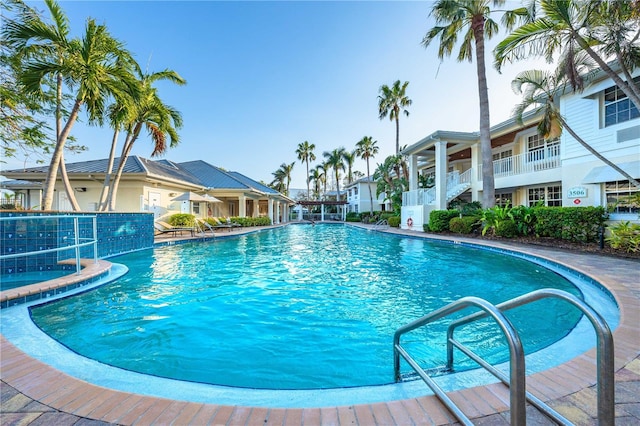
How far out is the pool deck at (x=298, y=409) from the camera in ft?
6.37

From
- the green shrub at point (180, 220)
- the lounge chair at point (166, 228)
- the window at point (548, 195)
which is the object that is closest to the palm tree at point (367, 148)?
the window at point (548, 195)

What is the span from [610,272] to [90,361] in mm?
9797

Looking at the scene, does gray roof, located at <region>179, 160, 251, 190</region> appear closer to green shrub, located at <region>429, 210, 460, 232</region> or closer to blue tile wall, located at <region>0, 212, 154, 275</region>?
blue tile wall, located at <region>0, 212, 154, 275</region>

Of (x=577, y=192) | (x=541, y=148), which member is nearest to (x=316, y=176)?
(x=541, y=148)

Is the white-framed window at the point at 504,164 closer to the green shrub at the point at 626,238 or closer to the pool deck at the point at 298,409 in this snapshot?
the green shrub at the point at 626,238

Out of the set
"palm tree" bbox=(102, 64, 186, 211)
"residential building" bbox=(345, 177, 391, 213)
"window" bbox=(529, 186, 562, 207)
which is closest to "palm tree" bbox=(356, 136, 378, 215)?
"residential building" bbox=(345, 177, 391, 213)

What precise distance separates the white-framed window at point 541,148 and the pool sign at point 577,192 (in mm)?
2691

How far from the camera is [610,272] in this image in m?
6.29

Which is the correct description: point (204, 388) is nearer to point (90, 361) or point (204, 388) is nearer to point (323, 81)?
point (90, 361)

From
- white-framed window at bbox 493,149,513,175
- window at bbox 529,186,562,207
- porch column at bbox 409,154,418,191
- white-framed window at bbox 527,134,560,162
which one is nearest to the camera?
white-framed window at bbox 527,134,560,162

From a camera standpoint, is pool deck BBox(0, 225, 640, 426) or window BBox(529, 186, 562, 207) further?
window BBox(529, 186, 562, 207)

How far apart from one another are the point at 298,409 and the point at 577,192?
54.7 ft

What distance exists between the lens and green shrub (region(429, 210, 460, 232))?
1660 centimetres

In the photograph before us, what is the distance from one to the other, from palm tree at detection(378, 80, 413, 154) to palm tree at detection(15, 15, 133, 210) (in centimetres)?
2500
